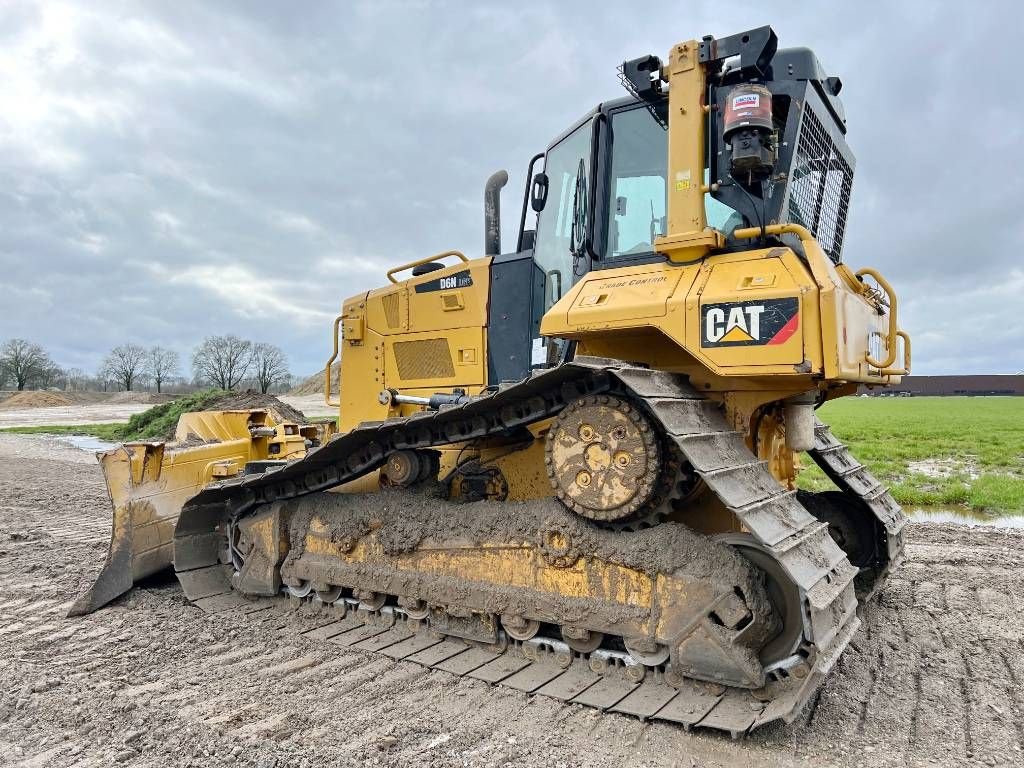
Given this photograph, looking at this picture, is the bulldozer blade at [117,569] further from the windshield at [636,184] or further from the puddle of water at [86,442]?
the puddle of water at [86,442]

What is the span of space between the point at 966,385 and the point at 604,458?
105m

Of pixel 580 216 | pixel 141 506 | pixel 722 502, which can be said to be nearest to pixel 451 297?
pixel 580 216

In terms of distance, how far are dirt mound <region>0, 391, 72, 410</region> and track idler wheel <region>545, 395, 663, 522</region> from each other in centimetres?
6581

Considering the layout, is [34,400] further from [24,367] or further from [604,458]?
[604,458]

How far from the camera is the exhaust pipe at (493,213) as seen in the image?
18.9 ft

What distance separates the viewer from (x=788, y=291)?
12.2 feet

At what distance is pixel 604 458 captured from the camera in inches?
151

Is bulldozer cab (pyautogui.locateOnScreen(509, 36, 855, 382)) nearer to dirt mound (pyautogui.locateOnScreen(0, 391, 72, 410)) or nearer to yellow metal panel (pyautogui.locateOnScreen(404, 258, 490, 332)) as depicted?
yellow metal panel (pyautogui.locateOnScreen(404, 258, 490, 332))

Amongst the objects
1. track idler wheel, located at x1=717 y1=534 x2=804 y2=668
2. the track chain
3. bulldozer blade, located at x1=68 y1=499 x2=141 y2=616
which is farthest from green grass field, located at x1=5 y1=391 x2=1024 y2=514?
bulldozer blade, located at x1=68 y1=499 x2=141 y2=616

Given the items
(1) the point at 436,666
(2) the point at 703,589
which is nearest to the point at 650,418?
(2) the point at 703,589

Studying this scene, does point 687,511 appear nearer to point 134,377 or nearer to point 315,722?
point 315,722

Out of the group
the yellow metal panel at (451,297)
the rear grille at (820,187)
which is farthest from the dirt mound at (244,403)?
the rear grille at (820,187)

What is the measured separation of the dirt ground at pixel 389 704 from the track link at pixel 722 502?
6.1 inches

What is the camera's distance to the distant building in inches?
3548
